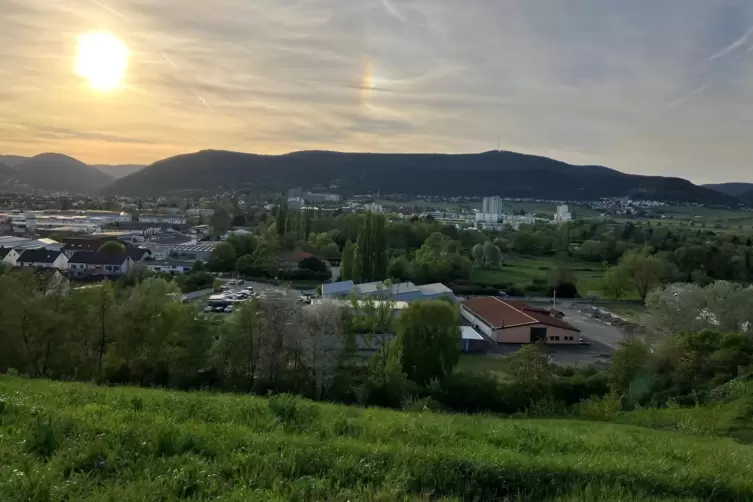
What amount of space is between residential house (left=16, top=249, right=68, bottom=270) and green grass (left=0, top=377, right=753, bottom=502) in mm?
49548

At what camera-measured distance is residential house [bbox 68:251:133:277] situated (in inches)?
1928

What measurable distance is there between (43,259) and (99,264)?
19.1 feet

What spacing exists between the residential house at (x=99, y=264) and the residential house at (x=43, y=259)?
105cm

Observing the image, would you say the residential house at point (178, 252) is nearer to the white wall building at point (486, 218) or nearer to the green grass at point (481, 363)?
the green grass at point (481, 363)

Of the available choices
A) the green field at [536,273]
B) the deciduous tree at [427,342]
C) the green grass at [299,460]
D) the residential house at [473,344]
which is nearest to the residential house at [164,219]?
the green field at [536,273]

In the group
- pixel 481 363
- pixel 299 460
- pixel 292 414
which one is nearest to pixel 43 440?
pixel 299 460

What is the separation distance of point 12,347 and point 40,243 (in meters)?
52.7

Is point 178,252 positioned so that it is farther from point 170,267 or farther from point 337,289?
point 337,289

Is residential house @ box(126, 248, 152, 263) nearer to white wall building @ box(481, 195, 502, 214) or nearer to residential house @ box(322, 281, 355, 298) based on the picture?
residential house @ box(322, 281, 355, 298)

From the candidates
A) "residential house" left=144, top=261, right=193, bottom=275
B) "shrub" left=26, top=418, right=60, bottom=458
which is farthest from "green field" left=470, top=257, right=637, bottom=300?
"shrub" left=26, top=418, right=60, bottom=458

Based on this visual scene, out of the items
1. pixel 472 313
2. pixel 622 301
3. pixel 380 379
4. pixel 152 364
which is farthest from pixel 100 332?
pixel 622 301

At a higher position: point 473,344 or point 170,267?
point 170,267

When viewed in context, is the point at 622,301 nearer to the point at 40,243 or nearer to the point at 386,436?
the point at 386,436

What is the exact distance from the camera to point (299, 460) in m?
4.98
